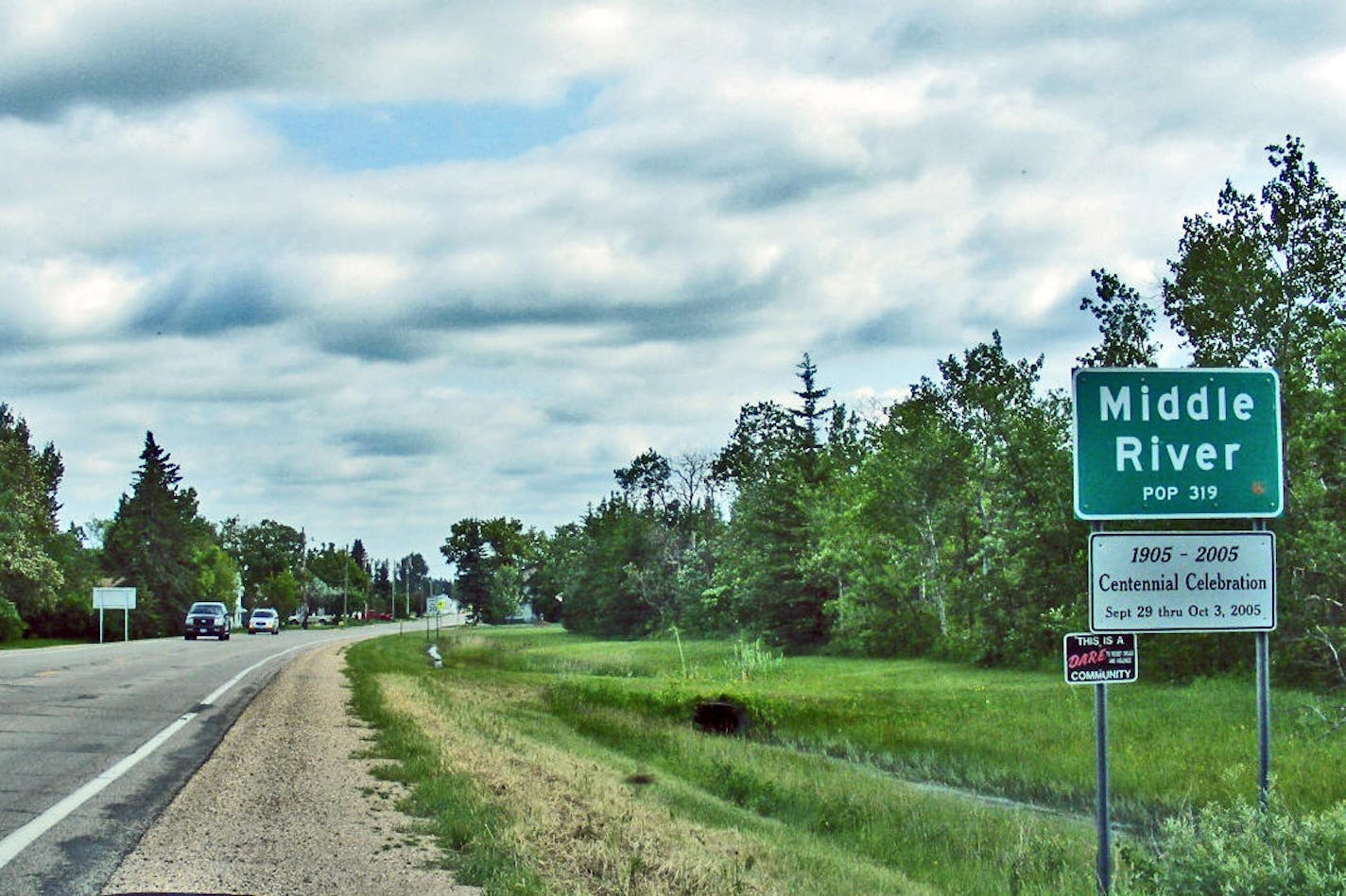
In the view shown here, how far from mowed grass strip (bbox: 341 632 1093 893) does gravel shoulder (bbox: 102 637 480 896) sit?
45cm

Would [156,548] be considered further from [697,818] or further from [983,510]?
[697,818]

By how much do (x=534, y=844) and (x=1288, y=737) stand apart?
18.2m

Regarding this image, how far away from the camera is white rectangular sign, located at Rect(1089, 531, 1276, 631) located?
8.70 meters

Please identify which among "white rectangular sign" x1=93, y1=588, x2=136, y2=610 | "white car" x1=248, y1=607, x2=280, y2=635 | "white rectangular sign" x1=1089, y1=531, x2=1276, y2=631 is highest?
"white rectangular sign" x1=1089, y1=531, x2=1276, y2=631

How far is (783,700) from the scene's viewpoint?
109 ft

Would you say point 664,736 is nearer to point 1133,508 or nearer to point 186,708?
point 186,708

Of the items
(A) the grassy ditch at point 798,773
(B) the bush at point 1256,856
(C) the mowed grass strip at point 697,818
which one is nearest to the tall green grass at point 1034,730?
(A) the grassy ditch at point 798,773

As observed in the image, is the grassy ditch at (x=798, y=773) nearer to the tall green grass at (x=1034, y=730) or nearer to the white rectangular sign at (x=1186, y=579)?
the tall green grass at (x=1034, y=730)

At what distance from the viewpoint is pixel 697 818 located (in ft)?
39.8

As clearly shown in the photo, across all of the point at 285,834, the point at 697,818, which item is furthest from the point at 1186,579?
the point at 285,834

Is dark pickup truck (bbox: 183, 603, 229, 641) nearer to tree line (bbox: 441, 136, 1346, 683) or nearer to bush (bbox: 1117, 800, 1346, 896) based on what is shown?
tree line (bbox: 441, 136, 1346, 683)

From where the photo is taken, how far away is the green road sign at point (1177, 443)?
8.76m

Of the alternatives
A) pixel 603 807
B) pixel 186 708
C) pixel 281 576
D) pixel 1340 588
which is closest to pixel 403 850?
pixel 603 807

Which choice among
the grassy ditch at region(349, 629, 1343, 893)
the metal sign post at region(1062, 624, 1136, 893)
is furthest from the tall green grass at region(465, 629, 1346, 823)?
the metal sign post at region(1062, 624, 1136, 893)
